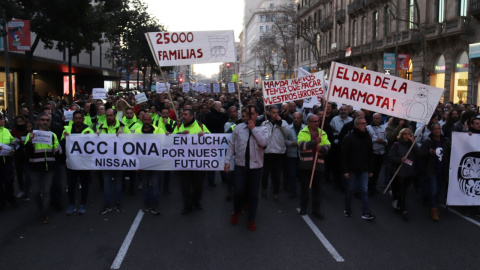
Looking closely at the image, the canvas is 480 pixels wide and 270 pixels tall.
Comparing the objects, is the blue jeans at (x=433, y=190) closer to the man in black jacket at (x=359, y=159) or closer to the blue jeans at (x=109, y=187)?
the man in black jacket at (x=359, y=159)

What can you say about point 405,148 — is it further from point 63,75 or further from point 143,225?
point 63,75

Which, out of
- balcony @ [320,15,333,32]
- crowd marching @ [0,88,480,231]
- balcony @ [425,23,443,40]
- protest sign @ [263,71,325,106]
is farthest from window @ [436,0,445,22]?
balcony @ [320,15,333,32]

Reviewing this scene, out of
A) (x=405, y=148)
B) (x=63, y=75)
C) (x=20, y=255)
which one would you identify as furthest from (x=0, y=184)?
(x=63, y=75)

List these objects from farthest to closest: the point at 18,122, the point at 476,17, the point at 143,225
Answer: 1. the point at 476,17
2. the point at 18,122
3. the point at 143,225

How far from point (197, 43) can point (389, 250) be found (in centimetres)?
567

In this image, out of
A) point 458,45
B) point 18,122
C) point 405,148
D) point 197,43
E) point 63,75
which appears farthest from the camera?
point 63,75

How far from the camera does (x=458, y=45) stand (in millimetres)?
27828

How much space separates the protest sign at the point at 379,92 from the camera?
8195 millimetres

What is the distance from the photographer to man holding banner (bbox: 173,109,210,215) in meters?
8.27

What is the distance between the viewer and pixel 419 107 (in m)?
8.16

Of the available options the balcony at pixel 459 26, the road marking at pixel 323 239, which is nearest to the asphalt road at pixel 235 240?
the road marking at pixel 323 239

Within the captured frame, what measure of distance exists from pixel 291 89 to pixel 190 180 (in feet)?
14.2

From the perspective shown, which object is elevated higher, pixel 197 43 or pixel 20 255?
pixel 197 43

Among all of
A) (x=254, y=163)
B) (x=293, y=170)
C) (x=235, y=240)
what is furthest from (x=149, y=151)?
(x=293, y=170)
